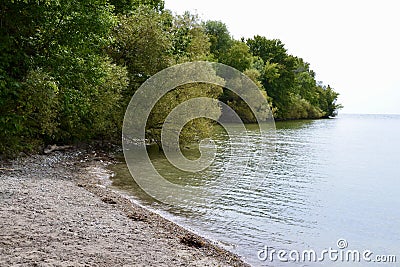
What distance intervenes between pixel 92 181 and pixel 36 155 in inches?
217

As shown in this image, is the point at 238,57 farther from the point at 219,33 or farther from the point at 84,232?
the point at 84,232

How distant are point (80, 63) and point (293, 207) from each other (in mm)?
10980

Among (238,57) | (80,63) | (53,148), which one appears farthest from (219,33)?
(80,63)

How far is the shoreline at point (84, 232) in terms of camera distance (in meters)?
7.23

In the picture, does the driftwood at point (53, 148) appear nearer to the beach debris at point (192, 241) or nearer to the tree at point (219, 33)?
the beach debris at point (192, 241)

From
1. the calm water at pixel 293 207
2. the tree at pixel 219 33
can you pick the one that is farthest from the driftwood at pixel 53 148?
the tree at pixel 219 33

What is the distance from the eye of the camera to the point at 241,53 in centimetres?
7138

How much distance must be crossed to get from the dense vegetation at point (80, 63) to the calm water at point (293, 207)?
4.15m

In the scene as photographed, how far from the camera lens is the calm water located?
36.0ft

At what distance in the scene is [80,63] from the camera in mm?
17562

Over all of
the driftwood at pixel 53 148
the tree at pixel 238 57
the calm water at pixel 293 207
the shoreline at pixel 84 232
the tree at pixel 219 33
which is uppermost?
the tree at pixel 219 33

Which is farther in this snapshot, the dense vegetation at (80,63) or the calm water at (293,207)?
the dense vegetation at (80,63)

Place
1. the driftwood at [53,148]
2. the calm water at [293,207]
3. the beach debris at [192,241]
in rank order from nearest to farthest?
the beach debris at [192,241]
the calm water at [293,207]
the driftwood at [53,148]

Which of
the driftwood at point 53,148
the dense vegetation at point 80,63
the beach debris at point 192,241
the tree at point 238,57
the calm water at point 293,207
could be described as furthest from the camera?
the tree at point 238,57
